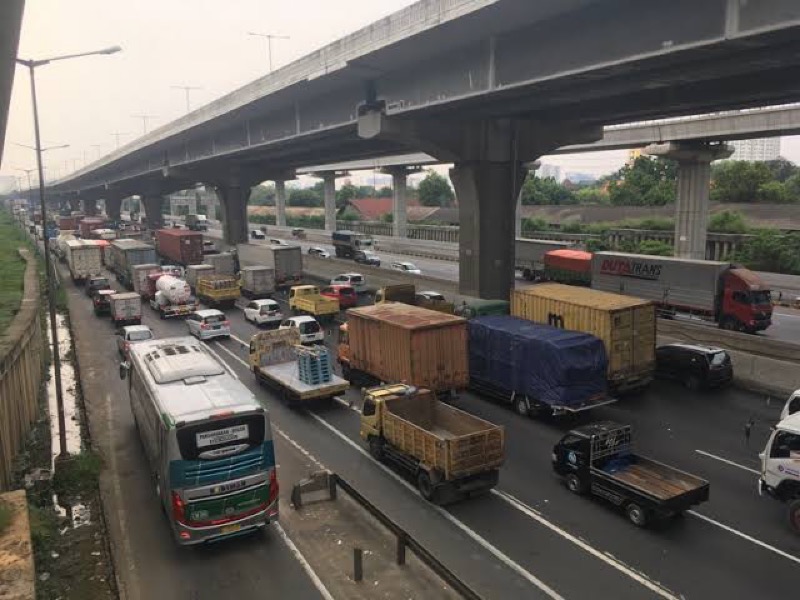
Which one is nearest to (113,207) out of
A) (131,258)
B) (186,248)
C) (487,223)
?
(186,248)

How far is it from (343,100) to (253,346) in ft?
50.2

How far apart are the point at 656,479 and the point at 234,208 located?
63309 millimetres

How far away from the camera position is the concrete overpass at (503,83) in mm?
18172

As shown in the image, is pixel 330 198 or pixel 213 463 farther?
pixel 330 198

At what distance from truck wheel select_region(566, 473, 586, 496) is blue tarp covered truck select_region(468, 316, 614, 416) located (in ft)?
14.9

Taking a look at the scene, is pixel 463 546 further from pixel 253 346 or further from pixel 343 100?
pixel 343 100

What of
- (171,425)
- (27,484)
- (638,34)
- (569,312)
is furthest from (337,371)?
(638,34)

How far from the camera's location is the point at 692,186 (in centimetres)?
5072

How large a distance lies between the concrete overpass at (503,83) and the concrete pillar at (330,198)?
215 feet

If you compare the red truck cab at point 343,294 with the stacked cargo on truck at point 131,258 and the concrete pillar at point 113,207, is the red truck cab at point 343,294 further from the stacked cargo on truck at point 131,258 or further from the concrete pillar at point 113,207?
the concrete pillar at point 113,207

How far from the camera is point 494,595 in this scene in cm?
1199

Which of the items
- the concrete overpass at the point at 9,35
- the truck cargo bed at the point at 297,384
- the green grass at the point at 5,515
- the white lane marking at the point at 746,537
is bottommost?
the white lane marking at the point at 746,537

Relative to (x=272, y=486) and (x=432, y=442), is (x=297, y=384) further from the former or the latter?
(x=272, y=486)

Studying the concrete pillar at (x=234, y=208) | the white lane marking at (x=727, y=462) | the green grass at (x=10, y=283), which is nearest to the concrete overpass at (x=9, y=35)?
the green grass at (x=10, y=283)
